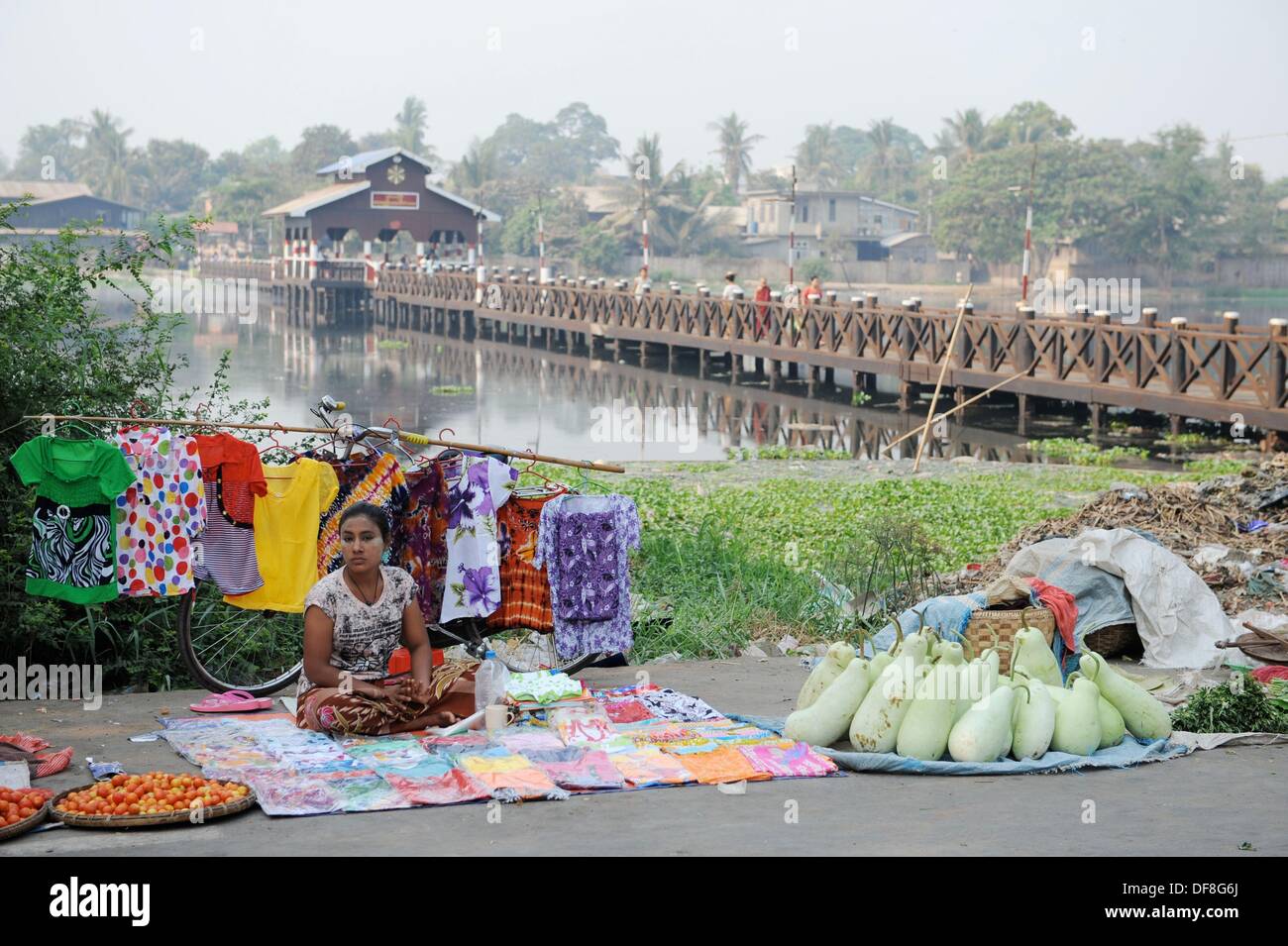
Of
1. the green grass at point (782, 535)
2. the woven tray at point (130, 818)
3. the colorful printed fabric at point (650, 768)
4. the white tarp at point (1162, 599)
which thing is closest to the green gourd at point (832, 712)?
the colorful printed fabric at point (650, 768)

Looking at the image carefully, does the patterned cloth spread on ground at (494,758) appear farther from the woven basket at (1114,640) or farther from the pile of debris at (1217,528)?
the pile of debris at (1217,528)

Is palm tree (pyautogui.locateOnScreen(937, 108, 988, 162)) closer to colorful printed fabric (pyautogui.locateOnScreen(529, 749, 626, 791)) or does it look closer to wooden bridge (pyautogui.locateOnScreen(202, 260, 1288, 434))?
wooden bridge (pyautogui.locateOnScreen(202, 260, 1288, 434))

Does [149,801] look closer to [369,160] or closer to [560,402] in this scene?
[560,402]

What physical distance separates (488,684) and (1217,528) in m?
6.35

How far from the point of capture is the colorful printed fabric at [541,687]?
593 centimetres

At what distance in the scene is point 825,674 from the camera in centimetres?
582

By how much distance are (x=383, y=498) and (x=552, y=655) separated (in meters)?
1.22

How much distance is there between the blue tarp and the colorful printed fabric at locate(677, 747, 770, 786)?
Result: 1.07 ft

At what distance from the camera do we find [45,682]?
20.7 ft

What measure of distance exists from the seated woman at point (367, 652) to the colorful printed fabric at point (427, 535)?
700 mm
